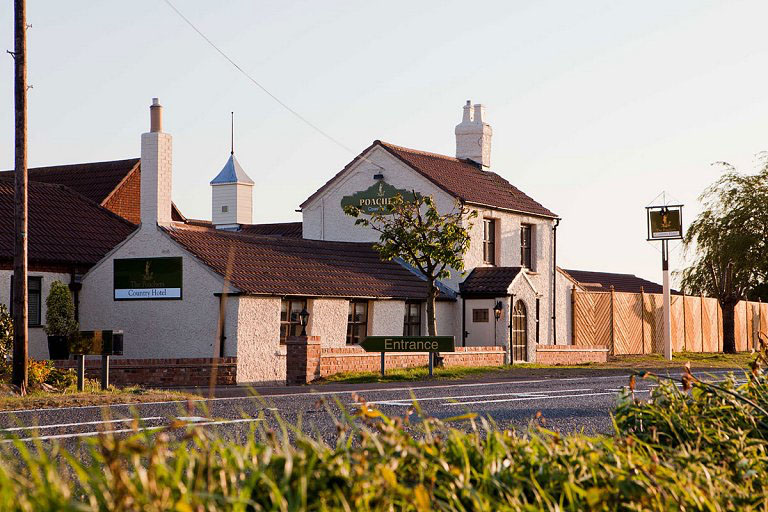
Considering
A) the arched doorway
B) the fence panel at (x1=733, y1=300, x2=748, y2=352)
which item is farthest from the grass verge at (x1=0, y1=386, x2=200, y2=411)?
the fence panel at (x1=733, y1=300, x2=748, y2=352)

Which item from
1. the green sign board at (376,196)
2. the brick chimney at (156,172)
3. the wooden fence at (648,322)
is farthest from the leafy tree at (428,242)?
the wooden fence at (648,322)

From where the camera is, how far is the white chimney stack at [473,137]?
144ft

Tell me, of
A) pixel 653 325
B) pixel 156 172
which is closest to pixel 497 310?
pixel 156 172

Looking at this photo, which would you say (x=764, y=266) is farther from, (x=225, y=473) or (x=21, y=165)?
(x=225, y=473)

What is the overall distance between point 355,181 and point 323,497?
1392 inches

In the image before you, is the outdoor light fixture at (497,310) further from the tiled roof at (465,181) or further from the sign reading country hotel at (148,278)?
the sign reading country hotel at (148,278)

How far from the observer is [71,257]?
102 ft

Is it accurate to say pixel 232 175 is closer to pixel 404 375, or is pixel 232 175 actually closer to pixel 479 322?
pixel 479 322

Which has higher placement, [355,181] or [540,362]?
[355,181]

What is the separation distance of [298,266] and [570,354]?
12234 mm

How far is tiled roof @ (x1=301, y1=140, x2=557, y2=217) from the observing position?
1501 inches

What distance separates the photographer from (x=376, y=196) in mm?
39000

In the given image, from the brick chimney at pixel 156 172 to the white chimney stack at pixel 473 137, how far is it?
1654 centimetres

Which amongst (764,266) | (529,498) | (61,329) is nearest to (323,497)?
(529,498)
